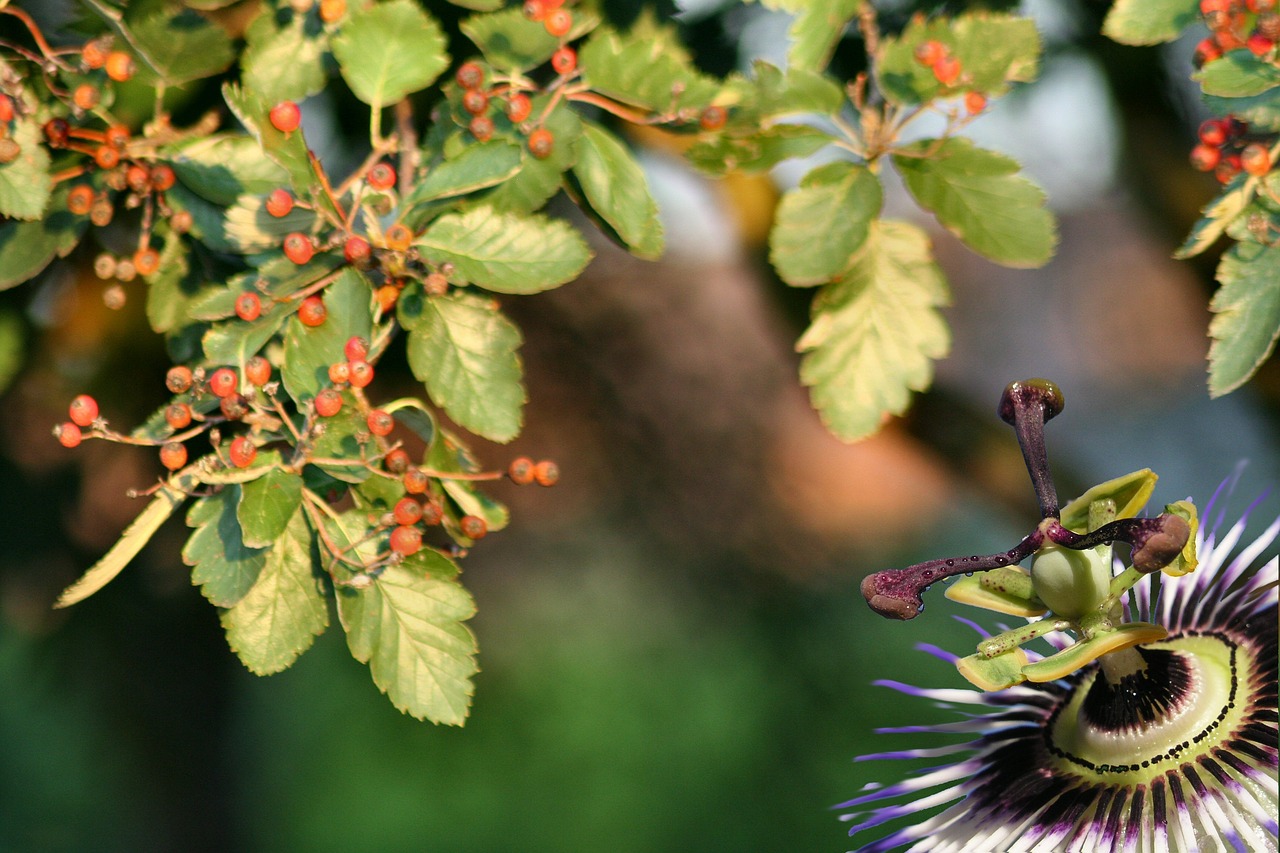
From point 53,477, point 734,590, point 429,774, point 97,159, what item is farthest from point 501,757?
point 97,159

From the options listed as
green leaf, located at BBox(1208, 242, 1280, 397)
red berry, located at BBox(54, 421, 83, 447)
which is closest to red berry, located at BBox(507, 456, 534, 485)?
red berry, located at BBox(54, 421, 83, 447)

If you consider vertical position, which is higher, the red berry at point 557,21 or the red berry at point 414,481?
the red berry at point 557,21

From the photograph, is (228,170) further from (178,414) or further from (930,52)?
(930,52)

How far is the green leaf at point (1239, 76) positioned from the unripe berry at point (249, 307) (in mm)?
462

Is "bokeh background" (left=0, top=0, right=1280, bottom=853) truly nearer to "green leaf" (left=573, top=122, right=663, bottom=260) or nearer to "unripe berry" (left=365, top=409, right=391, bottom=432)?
"green leaf" (left=573, top=122, right=663, bottom=260)

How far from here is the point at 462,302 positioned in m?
0.67

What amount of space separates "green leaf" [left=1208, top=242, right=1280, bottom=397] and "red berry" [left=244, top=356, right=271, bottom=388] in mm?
442

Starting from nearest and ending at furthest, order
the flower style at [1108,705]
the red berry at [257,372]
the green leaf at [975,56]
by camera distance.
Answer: the flower style at [1108,705] < the red berry at [257,372] < the green leaf at [975,56]

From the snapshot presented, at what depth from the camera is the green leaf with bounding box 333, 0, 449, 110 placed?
69 centimetres

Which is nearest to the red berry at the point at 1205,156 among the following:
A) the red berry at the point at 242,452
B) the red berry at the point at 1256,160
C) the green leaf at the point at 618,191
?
the red berry at the point at 1256,160

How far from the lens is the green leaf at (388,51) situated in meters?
0.69

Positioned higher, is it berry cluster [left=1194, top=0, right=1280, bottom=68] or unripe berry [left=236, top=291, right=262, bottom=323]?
berry cluster [left=1194, top=0, right=1280, bottom=68]

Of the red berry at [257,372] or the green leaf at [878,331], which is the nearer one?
the red berry at [257,372]

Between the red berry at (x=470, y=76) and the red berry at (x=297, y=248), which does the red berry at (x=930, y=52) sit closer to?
the red berry at (x=470, y=76)
